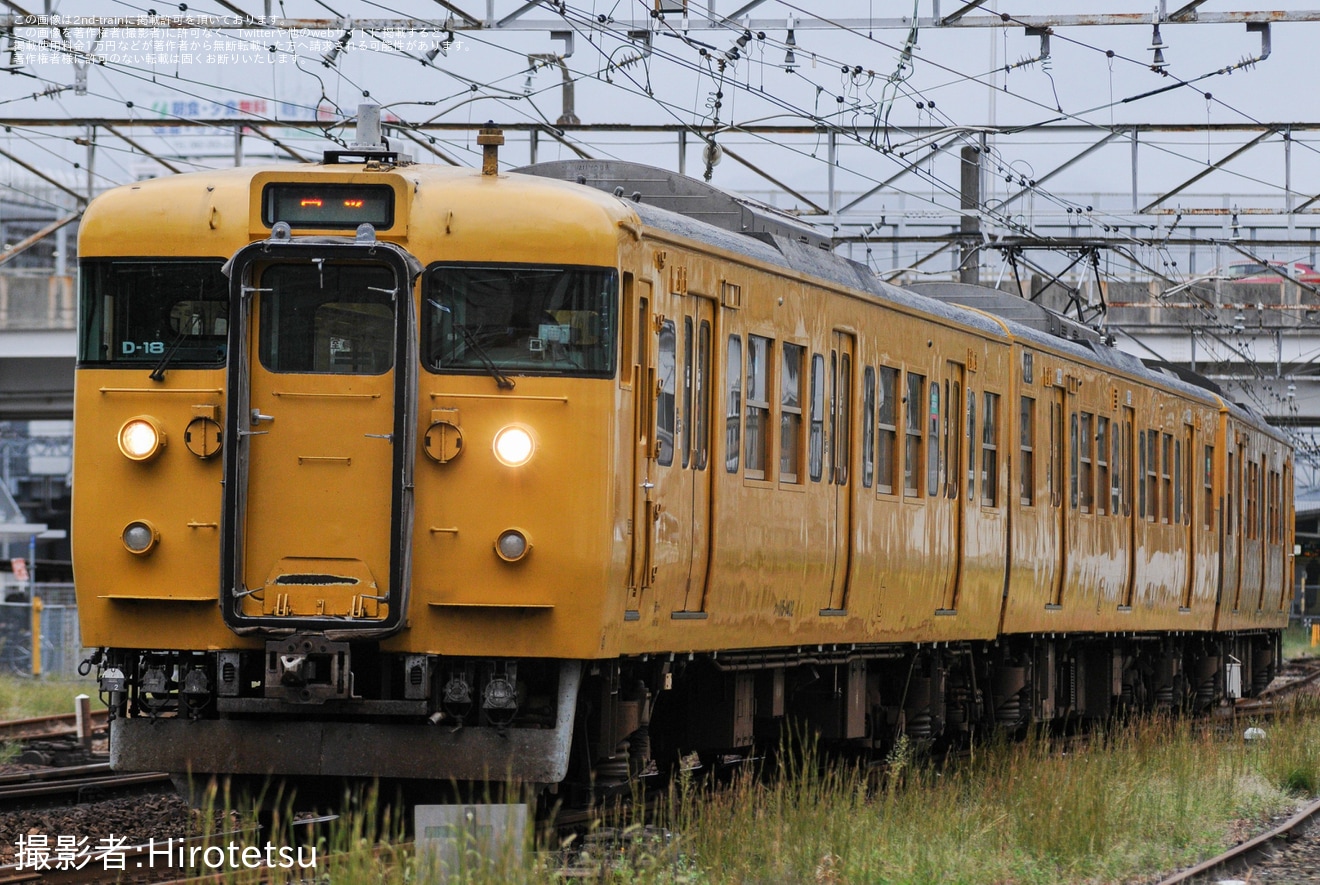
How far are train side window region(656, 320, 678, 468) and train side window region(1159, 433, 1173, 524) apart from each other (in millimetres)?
11044

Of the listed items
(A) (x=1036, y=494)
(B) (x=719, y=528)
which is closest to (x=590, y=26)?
(A) (x=1036, y=494)

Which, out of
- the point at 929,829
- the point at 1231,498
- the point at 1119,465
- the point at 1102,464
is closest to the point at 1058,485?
the point at 1102,464

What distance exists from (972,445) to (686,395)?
5023 mm

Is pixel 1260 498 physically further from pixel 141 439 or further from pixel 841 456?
pixel 141 439

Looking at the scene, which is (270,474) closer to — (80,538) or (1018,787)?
(80,538)

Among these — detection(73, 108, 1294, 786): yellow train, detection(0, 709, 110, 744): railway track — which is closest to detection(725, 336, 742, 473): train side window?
detection(73, 108, 1294, 786): yellow train

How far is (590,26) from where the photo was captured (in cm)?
1631

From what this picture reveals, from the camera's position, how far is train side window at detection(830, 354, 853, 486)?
1188 cm

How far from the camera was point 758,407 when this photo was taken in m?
10.9

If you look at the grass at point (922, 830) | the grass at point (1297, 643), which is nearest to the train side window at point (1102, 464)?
the grass at point (922, 830)

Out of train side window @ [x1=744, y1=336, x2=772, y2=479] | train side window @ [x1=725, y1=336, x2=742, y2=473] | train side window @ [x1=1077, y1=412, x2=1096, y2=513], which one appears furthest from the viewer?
train side window @ [x1=1077, y1=412, x2=1096, y2=513]

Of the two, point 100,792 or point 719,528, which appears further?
point 100,792

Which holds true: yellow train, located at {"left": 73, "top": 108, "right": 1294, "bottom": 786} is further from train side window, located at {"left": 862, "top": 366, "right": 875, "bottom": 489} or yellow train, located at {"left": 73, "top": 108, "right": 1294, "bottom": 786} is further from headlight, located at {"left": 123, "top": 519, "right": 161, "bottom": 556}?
train side window, located at {"left": 862, "top": 366, "right": 875, "bottom": 489}

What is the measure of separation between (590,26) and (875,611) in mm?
6070
